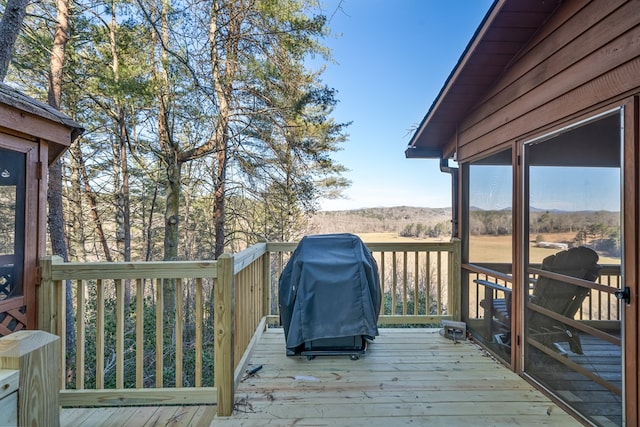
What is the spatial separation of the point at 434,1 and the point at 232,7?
4304 mm

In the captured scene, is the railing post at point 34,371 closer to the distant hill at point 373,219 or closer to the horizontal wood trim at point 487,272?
the horizontal wood trim at point 487,272

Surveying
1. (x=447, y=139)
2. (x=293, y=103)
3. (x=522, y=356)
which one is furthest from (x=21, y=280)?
(x=293, y=103)

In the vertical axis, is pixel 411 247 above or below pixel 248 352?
above

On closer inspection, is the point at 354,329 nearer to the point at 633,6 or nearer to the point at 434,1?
the point at 633,6

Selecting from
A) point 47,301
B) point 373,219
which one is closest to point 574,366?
point 47,301

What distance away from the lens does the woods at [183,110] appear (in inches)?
199

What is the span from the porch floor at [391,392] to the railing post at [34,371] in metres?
1.54

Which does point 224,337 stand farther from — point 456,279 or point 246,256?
point 456,279

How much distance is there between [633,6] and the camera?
1684 millimetres

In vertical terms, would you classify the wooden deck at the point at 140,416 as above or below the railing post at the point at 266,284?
below

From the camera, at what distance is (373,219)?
35.3 ft

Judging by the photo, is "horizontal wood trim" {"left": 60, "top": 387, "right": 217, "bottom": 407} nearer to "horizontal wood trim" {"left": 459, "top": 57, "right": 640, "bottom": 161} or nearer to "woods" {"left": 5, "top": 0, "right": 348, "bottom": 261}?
"horizontal wood trim" {"left": 459, "top": 57, "right": 640, "bottom": 161}

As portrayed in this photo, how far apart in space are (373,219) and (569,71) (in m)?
8.76

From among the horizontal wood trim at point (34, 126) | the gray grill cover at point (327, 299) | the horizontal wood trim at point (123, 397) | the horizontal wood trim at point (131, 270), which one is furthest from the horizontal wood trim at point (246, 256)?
the horizontal wood trim at point (34, 126)
